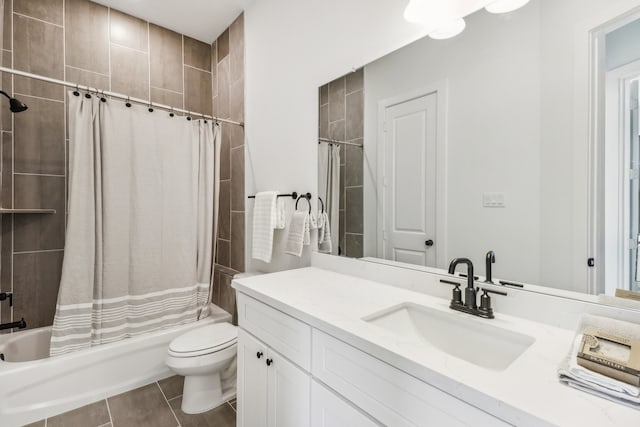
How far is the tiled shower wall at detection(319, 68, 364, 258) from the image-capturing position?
155 cm

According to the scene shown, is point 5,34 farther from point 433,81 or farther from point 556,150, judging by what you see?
point 556,150

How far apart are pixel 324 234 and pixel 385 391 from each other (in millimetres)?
1060

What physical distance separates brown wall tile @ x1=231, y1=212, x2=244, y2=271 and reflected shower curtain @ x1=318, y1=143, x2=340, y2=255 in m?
0.90

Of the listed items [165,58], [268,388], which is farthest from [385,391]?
[165,58]

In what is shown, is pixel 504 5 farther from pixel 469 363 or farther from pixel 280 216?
pixel 280 216

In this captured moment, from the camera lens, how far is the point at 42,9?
85.1 inches

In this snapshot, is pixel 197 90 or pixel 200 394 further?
pixel 197 90

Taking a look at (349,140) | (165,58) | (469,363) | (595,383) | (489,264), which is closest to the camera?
(595,383)

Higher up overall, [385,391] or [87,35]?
[87,35]

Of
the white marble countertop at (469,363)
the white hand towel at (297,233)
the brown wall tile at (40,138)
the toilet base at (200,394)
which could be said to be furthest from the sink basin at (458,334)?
the brown wall tile at (40,138)

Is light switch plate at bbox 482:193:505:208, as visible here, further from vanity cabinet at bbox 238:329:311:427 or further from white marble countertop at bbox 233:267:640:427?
vanity cabinet at bbox 238:329:311:427

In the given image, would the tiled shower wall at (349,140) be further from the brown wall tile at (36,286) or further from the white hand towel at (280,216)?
the brown wall tile at (36,286)

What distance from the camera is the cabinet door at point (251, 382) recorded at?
3.95 ft

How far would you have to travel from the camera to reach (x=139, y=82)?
254 cm
